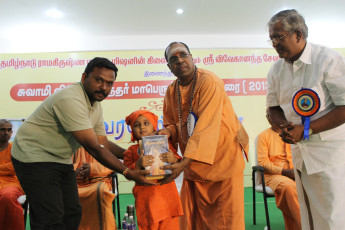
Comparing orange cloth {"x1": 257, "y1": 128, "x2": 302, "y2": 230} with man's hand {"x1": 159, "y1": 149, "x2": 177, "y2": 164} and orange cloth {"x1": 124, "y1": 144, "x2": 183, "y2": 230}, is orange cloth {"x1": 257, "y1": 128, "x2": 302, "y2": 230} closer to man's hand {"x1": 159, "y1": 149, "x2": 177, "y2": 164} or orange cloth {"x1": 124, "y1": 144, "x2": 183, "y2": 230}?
orange cloth {"x1": 124, "y1": 144, "x2": 183, "y2": 230}

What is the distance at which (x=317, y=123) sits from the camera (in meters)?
1.70

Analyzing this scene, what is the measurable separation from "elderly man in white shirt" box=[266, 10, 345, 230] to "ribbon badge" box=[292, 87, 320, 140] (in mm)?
23

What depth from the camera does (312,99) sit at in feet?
5.54

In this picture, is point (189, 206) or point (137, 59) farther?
point (137, 59)

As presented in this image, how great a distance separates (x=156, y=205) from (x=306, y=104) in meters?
1.25

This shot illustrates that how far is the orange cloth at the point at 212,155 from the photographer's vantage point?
6.25 ft

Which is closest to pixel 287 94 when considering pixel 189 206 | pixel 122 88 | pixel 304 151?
pixel 304 151

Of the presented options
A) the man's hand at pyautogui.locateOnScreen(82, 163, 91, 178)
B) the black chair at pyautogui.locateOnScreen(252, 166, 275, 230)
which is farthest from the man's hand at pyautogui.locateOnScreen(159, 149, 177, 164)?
the man's hand at pyautogui.locateOnScreen(82, 163, 91, 178)

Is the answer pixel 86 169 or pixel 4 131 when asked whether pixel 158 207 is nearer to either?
pixel 86 169

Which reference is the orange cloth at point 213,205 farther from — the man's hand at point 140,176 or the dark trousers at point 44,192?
the dark trousers at point 44,192

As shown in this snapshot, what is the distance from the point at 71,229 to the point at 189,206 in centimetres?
97

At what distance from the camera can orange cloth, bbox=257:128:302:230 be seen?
3180mm

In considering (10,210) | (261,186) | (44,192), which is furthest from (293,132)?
(10,210)

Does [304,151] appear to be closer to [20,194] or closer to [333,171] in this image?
[333,171]
